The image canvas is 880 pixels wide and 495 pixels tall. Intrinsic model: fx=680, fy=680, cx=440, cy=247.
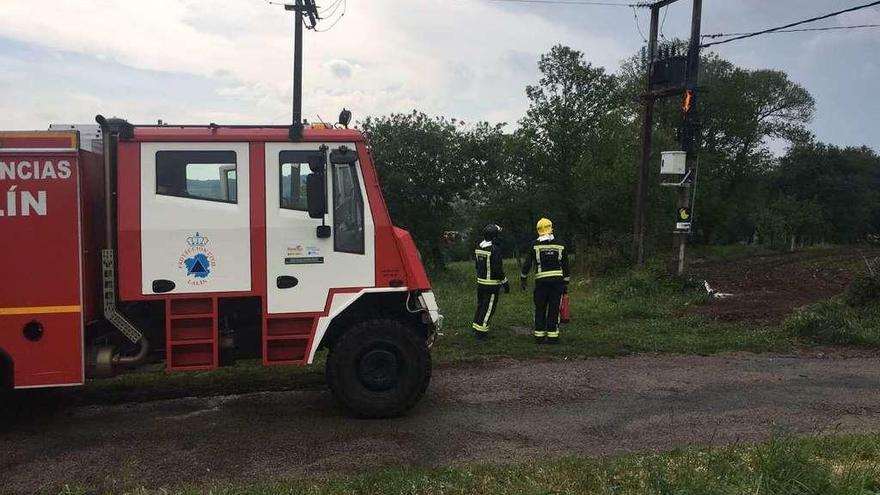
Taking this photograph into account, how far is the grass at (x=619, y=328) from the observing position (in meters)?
9.19

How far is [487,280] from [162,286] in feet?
17.7

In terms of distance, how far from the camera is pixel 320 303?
6047 millimetres

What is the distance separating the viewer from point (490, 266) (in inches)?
403

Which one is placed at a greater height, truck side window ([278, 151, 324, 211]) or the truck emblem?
truck side window ([278, 151, 324, 211])

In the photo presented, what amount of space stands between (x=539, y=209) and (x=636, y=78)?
14.2 metres

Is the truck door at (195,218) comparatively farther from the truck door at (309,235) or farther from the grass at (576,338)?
the grass at (576,338)

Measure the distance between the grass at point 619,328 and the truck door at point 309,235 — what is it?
283 centimetres

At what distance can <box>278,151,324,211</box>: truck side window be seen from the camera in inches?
235

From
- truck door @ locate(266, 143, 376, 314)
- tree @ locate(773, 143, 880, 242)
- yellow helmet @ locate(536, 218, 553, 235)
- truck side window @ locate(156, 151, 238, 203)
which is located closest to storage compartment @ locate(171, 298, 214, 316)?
truck door @ locate(266, 143, 376, 314)

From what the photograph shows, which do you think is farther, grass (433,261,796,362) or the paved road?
grass (433,261,796,362)

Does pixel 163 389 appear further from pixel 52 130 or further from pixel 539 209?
pixel 539 209

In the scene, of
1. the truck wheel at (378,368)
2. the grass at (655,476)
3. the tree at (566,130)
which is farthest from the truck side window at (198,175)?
the tree at (566,130)

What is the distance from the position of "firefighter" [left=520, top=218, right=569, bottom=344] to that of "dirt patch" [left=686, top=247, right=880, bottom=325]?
341 centimetres

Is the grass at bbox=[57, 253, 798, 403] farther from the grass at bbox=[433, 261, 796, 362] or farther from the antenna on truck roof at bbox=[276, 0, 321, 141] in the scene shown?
the antenna on truck roof at bbox=[276, 0, 321, 141]
